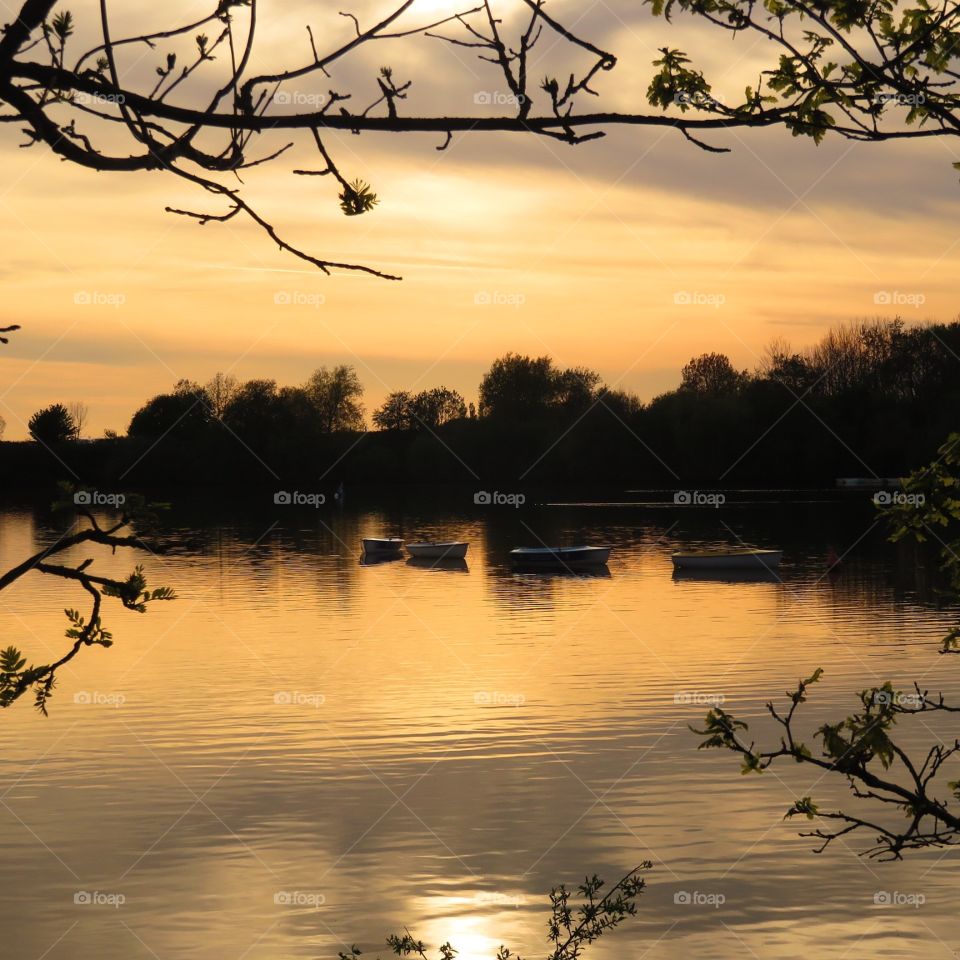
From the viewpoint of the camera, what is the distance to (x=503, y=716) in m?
30.2

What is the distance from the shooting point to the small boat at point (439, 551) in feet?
234

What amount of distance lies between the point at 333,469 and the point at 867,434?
60.9 m

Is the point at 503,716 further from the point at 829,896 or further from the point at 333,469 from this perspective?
the point at 333,469

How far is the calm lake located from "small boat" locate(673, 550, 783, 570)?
880 cm

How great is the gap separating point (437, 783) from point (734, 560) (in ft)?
140

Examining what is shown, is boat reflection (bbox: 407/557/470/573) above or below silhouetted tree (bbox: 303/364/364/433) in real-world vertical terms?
below

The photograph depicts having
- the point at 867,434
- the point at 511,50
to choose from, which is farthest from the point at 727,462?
the point at 511,50

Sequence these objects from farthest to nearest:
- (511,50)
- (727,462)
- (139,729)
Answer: (727,462), (139,729), (511,50)

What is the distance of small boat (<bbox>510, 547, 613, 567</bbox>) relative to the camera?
2559 inches

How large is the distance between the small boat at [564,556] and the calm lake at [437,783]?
11038 mm

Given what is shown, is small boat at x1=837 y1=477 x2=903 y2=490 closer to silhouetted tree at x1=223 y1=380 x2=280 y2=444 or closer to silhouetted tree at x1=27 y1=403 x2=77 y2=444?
silhouetted tree at x1=223 y1=380 x2=280 y2=444

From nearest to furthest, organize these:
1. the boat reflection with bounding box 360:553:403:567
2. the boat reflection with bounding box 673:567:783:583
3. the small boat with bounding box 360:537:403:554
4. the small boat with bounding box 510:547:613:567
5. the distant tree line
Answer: the boat reflection with bounding box 673:567:783:583 < the small boat with bounding box 510:547:613:567 < the boat reflection with bounding box 360:553:403:567 < the small boat with bounding box 360:537:403:554 < the distant tree line

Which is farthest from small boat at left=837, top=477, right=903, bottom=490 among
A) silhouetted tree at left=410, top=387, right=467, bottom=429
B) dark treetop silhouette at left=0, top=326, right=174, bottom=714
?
dark treetop silhouette at left=0, top=326, right=174, bottom=714

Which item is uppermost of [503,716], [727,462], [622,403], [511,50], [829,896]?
[622,403]
